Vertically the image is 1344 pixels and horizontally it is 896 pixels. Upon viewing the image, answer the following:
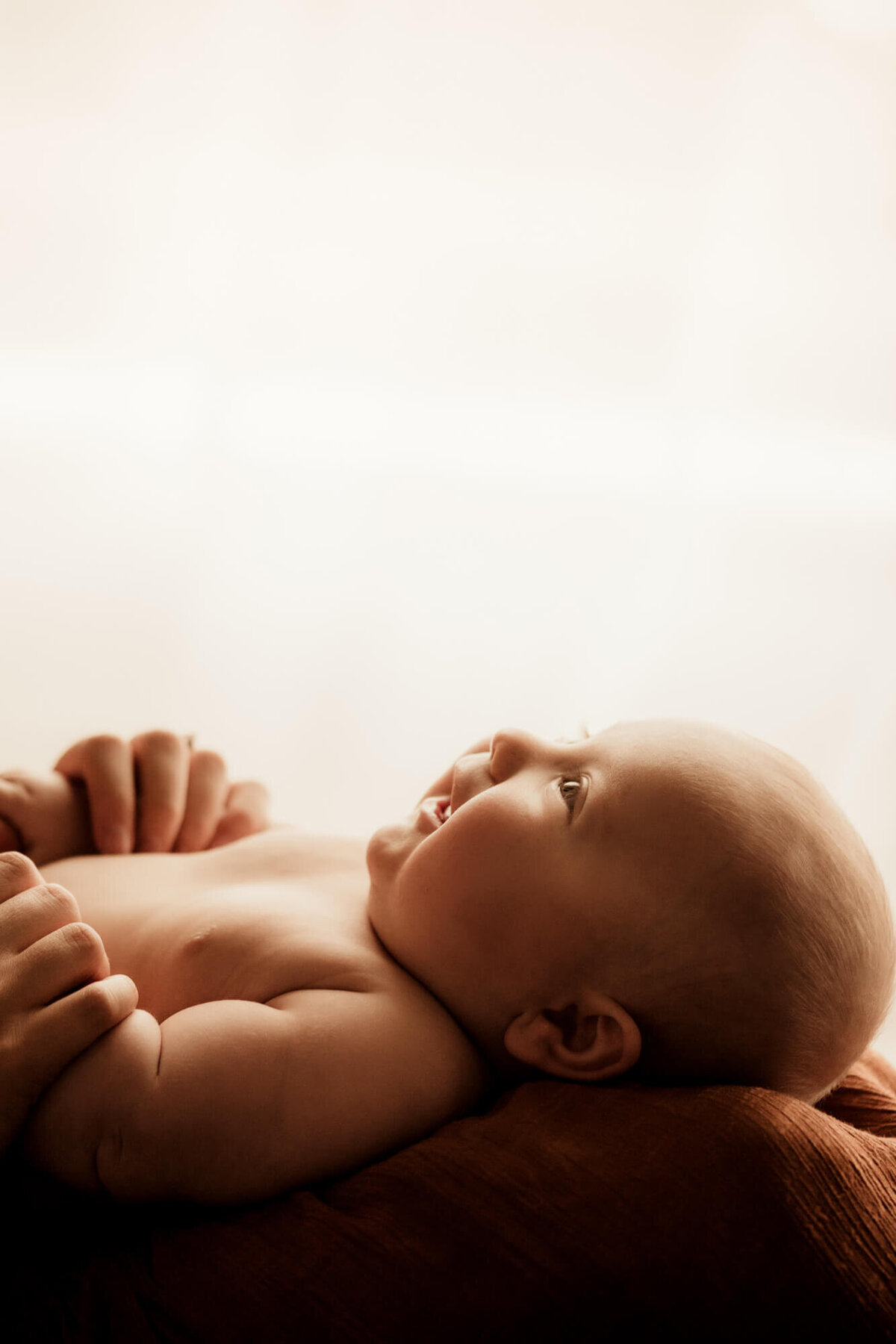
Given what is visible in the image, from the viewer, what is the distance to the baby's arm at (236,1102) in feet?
2.28

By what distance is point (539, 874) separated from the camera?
2.73 ft

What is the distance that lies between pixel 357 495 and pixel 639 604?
44 centimetres

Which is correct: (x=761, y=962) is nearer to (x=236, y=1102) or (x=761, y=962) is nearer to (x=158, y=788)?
(x=236, y=1102)

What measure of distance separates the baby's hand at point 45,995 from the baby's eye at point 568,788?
0.36 meters

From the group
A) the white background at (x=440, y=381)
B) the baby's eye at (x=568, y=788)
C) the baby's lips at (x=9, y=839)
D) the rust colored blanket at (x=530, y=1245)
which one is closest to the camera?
the rust colored blanket at (x=530, y=1245)

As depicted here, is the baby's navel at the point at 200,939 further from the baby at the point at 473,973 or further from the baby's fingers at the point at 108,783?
the baby's fingers at the point at 108,783

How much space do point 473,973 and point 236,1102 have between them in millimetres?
218

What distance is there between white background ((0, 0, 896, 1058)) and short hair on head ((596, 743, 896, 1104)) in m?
0.45

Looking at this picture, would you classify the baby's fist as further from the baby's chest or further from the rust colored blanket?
the rust colored blanket

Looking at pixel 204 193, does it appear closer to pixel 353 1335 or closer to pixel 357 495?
pixel 357 495

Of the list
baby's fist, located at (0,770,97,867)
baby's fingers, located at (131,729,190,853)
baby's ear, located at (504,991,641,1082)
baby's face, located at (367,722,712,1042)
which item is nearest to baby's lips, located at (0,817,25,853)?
baby's fist, located at (0,770,97,867)

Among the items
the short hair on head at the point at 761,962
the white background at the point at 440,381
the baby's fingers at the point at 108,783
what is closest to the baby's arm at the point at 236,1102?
the short hair on head at the point at 761,962

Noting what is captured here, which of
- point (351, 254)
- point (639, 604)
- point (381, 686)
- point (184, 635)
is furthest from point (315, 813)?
point (351, 254)

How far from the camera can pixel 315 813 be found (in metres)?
1.59
